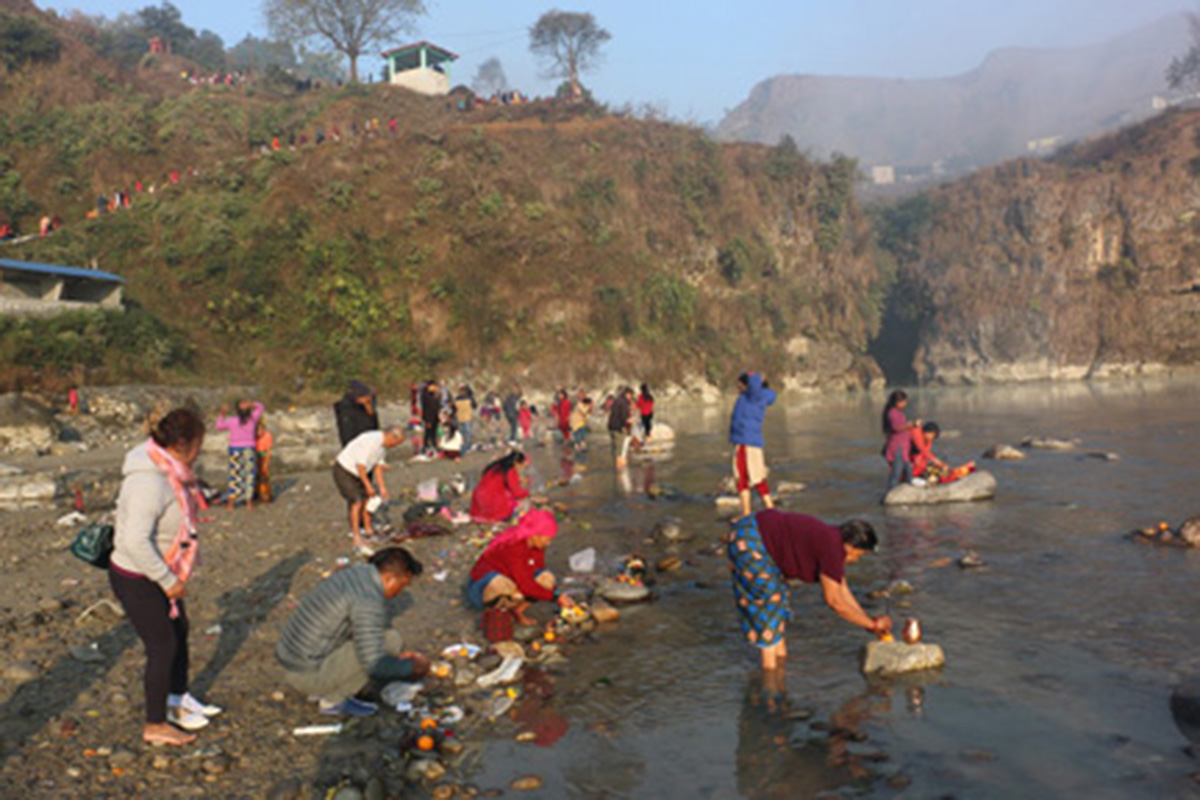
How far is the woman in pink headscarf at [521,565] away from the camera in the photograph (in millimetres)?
8328

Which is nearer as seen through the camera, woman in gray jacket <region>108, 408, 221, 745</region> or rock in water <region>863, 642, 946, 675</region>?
woman in gray jacket <region>108, 408, 221, 745</region>

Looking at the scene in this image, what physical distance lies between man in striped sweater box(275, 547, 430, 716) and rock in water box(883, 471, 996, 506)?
10.3 meters

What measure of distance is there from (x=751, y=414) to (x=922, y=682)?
6304 mm

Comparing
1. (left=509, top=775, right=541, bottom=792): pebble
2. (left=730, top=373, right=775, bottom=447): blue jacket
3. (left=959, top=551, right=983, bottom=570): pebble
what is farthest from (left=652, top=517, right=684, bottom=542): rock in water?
(left=509, top=775, right=541, bottom=792): pebble

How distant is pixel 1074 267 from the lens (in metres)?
76.7

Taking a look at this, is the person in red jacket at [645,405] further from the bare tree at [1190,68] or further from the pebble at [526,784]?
the bare tree at [1190,68]

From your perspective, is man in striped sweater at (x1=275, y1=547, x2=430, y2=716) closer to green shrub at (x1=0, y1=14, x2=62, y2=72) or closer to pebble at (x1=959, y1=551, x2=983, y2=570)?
pebble at (x1=959, y1=551, x2=983, y2=570)

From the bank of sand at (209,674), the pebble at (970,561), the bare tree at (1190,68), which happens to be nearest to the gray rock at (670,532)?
the bank of sand at (209,674)

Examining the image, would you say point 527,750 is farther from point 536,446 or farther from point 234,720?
A: point 536,446

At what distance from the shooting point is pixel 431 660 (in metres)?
7.00

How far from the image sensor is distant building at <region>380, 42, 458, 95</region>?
243 feet

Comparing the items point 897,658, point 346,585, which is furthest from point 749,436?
point 346,585

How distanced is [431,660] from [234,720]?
1.66 m

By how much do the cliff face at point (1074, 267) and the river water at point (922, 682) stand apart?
228 feet
